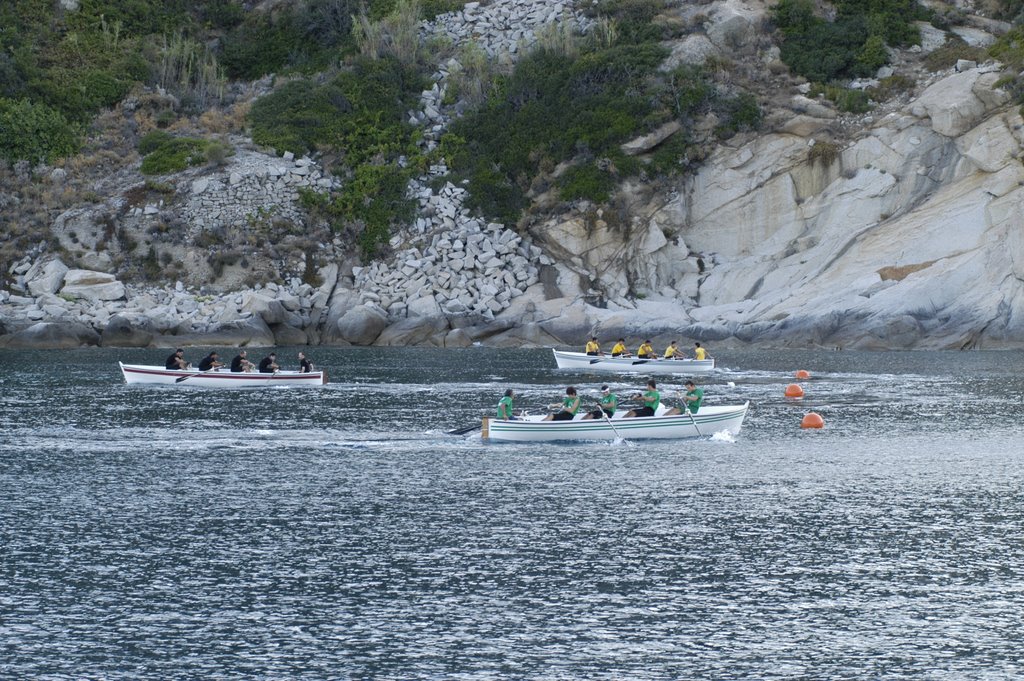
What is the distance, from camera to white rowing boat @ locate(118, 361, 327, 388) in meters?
52.3

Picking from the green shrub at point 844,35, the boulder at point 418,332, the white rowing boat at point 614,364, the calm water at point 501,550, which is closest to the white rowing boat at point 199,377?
the calm water at point 501,550

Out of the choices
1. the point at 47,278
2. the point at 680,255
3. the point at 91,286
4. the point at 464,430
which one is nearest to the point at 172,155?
the point at 91,286

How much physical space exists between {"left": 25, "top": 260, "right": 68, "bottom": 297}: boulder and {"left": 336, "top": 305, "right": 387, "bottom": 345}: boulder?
59.0ft

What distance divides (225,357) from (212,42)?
47.5 m

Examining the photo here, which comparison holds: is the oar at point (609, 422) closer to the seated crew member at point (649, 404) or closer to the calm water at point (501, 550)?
the seated crew member at point (649, 404)

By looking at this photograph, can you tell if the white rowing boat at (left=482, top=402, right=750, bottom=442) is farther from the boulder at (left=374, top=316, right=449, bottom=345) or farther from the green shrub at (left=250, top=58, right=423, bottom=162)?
the green shrub at (left=250, top=58, right=423, bottom=162)

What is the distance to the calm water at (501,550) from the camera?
54.4 ft

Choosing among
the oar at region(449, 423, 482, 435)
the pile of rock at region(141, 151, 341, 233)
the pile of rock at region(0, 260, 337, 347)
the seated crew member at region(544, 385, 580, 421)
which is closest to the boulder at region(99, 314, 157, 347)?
the pile of rock at region(0, 260, 337, 347)

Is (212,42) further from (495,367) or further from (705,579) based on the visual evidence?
(705,579)

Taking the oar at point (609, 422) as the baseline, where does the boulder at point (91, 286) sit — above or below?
above

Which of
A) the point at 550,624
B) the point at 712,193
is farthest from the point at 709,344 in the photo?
the point at 550,624

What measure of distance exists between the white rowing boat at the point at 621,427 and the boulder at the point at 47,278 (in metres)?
51.3

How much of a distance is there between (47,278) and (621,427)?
176 ft

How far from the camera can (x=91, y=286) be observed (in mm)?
78250
